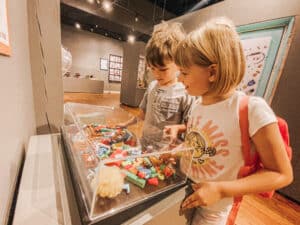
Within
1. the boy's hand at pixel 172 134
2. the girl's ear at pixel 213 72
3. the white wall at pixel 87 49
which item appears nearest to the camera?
the girl's ear at pixel 213 72

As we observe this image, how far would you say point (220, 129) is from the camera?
24.1 inches

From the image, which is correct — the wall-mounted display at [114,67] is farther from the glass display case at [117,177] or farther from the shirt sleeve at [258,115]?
the shirt sleeve at [258,115]

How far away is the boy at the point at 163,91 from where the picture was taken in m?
0.96

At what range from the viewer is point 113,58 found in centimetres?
1043

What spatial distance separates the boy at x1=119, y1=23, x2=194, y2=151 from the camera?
3.16 ft

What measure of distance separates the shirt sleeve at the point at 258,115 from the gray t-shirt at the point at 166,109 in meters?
0.53

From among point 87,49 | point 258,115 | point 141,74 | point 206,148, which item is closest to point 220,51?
point 258,115

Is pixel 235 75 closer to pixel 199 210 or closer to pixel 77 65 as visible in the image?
pixel 199 210

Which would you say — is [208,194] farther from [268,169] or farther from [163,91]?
[163,91]

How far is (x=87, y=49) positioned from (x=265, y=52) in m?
9.53

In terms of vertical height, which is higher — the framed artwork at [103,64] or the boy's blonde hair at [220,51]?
the framed artwork at [103,64]

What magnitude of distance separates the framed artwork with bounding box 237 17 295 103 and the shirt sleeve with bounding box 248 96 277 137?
1873 mm

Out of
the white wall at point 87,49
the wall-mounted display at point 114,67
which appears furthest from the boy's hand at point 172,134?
the wall-mounted display at point 114,67

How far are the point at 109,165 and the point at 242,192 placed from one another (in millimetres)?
437
